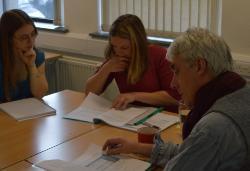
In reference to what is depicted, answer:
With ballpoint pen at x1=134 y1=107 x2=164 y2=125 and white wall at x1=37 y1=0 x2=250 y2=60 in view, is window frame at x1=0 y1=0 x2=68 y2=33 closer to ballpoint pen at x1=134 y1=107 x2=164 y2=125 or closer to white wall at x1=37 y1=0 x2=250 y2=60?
white wall at x1=37 y1=0 x2=250 y2=60

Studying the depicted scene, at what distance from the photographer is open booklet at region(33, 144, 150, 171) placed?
1504 millimetres

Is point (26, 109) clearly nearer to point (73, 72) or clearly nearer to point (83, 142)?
point (83, 142)

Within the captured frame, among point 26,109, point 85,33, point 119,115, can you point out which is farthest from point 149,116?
point 85,33

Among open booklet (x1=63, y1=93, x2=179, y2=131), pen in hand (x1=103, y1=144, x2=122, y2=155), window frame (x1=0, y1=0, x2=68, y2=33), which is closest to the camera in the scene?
pen in hand (x1=103, y1=144, x2=122, y2=155)

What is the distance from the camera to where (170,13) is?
122 inches

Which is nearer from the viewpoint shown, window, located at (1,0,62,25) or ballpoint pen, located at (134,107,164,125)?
ballpoint pen, located at (134,107,164,125)

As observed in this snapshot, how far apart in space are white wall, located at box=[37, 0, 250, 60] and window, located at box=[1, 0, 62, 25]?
0.17 metres

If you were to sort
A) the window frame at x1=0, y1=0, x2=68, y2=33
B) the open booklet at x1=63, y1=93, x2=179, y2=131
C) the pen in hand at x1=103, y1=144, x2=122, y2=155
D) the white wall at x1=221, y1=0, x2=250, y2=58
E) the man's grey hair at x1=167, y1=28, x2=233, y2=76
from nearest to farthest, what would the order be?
the man's grey hair at x1=167, y1=28, x2=233, y2=76
the pen in hand at x1=103, y1=144, x2=122, y2=155
the open booklet at x1=63, y1=93, x2=179, y2=131
the white wall at x1=221, y1=0, x2=250, y2=58
the window frame at x1=0, y1=0, x2=68, y2=33

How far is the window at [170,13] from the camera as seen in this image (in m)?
2.92

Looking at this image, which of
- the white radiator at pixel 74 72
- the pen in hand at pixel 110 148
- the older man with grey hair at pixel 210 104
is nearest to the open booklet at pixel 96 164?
the pen in hand at pixel 110 148

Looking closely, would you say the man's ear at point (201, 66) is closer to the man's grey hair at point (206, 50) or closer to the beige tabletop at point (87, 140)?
the man's grey hair at point (206, 50)

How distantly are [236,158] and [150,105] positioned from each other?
3.89 ft

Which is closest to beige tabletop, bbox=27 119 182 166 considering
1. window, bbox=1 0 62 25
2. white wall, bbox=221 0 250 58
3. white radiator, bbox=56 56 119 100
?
white wall, bbox=221 0 250 58

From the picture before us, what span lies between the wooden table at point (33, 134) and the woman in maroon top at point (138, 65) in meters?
0.36
